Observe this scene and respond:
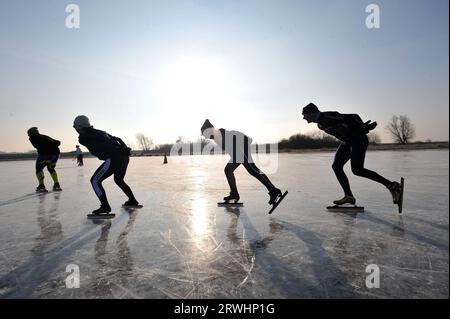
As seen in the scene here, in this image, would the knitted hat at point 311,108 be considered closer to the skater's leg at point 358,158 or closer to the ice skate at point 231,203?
the skater's leg at point 358,158

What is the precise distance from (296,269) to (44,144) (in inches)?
289

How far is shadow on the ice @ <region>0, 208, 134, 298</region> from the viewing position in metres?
1.95

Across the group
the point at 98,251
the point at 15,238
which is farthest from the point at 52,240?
the point at 98,251

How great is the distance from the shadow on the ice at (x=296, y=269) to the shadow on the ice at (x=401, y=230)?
3.21 feet

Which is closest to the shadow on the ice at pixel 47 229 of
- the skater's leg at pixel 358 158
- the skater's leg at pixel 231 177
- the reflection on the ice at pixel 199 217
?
the reflection on the ice at pixel 199 217

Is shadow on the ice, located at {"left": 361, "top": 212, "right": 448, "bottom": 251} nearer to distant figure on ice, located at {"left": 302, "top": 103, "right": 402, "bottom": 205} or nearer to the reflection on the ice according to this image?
distant figure on ice, located at {"left": 302, "top": 103, "right": 402, "bottom": 205}

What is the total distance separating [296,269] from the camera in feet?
7.16

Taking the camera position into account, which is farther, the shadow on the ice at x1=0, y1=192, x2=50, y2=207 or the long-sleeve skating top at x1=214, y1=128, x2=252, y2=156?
the shadow on the ice at x1=0, y1=192, x2=50, y2=207

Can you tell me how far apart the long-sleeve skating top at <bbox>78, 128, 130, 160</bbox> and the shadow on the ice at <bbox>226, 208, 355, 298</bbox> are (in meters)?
2.32

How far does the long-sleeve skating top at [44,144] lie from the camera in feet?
23.3

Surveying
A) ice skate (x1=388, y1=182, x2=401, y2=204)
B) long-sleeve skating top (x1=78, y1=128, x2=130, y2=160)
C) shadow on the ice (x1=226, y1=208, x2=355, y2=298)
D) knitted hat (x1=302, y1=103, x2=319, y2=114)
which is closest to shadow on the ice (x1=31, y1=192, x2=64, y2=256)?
long-sleeve skating top (x1=78, y1=128, x2=130, y2=160)
